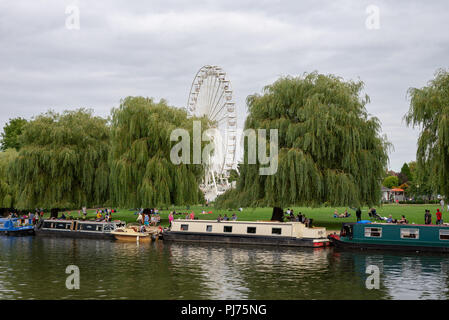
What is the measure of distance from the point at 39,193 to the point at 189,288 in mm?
41974

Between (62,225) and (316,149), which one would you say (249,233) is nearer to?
(316,149)

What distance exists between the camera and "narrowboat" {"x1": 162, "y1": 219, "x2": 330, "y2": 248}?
44469 millimetres

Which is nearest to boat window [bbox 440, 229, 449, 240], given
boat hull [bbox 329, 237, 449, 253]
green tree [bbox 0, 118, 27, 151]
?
boat hull [bbox 329, 237, 449, 253]

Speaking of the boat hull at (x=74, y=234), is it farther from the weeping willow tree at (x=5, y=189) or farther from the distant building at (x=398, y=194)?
the distant building at (x=398, y=194)

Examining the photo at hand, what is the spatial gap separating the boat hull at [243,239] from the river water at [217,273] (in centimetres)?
118

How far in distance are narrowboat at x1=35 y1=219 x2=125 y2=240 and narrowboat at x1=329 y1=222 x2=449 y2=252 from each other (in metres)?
23.9

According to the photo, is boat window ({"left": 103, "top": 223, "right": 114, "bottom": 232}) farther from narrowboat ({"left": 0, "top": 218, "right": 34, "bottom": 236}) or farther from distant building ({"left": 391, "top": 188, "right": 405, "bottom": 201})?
distant building ({"left": 391, "top": 188, "right": 405, "bottom": 201})

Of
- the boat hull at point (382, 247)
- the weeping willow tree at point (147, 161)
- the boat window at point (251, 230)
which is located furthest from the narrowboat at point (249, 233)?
→ the weeping willow tree at point (147, 161)

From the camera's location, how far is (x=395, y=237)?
41125 mm

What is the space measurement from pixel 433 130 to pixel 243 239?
722 inches

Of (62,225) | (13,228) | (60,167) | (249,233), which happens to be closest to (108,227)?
(62,225)
